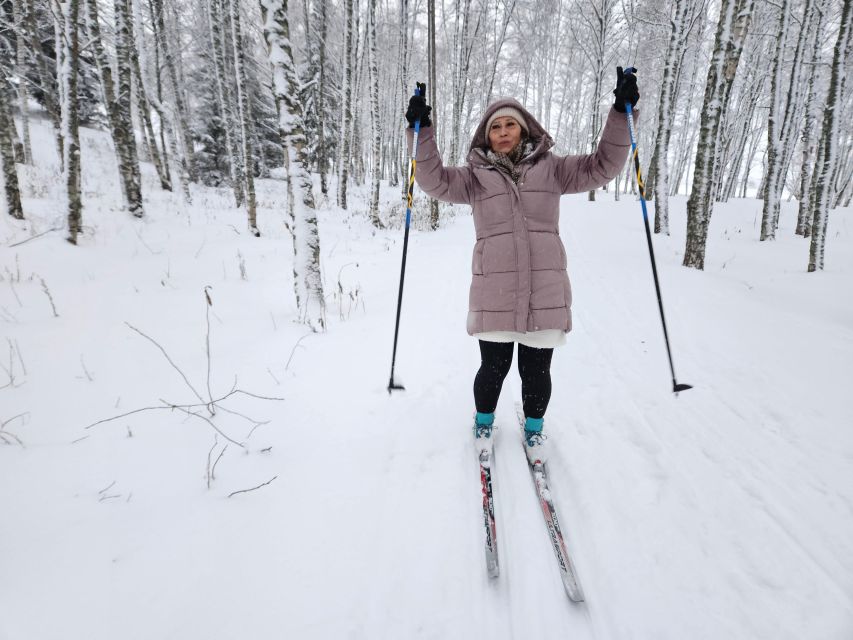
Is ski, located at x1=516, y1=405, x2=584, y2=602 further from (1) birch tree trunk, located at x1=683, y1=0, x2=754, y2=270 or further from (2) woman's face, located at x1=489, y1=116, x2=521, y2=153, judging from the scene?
(1) birch tree trunk, located at x1=683, y1=0, x2=754, y2=270

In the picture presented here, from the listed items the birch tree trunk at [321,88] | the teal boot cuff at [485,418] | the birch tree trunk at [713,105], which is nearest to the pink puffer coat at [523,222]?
the teal boot cuff at [485,418]

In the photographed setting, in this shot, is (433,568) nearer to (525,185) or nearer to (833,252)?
(525,185)

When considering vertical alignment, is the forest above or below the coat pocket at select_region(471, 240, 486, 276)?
above

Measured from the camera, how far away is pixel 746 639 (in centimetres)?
140

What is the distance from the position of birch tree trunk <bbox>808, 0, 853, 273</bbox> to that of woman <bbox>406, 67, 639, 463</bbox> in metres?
7.02

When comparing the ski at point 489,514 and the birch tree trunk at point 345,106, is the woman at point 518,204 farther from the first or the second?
the birch tree trunk at point 345,106

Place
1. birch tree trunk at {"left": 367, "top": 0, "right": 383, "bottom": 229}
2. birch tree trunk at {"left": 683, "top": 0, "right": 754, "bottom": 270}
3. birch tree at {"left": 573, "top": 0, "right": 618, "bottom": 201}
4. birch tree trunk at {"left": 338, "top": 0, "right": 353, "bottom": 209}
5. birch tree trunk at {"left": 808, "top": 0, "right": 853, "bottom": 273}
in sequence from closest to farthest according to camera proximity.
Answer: birch tree trunk at {"left": 808, "top": 0, "right": 853, "bottom": 273} → birch tree trunk at {"left": 683, "top": 0, "right": 754, "bottom": 270} → birch tree trunk at {"left": 367, "top": 0, "right": 383, "bottom": 229} → birch tree trunk at {"left": 338, "top": 0, "right": 353, "bottom": 209} → birch tree at {"left": 573, "top": 0, "right": 618, "bottom": 201}

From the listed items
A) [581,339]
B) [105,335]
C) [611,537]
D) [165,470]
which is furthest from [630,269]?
[105,335]

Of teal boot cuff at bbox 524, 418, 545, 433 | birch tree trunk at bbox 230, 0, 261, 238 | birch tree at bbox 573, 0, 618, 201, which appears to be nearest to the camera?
teal boot cuff at bbox 524, 418, 545, 433

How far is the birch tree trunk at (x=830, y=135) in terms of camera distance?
5.78 metres

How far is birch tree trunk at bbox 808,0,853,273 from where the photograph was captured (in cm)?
578

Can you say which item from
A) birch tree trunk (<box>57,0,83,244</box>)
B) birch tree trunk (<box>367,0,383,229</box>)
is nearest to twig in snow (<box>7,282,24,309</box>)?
birch tree trunk (<box>57,0,83,244</box>)

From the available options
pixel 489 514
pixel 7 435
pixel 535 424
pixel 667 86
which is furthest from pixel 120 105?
pixel 667 86

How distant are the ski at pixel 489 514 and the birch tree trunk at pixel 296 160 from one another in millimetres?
2574
